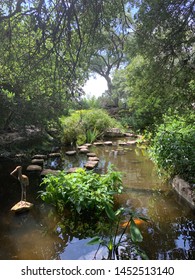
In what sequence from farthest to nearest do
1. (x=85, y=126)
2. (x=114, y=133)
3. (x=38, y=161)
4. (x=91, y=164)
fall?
(x=114, y=133)
(x=85, y=126)
(x=38, y=161)
(x=91, y=164)

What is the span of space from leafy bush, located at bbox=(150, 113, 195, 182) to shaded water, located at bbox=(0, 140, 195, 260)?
0.47 meters

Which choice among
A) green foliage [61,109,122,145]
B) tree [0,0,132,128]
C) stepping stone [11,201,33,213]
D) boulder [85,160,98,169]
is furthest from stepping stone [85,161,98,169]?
tree [0,0,132,128]

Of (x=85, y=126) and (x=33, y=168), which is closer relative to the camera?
(x=33, y=168)

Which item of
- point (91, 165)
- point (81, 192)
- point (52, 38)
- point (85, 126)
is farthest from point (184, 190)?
point (85, 126)

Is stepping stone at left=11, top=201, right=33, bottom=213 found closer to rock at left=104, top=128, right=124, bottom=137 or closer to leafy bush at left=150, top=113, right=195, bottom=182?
leafy bush at left=150, top=113, right=195, bottom=182

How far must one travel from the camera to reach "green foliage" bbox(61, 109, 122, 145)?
11.3 meters

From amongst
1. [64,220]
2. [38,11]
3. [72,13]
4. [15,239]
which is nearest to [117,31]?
[72,13]

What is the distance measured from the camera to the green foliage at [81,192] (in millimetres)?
4035

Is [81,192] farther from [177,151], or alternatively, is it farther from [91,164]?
Result: [91,164]

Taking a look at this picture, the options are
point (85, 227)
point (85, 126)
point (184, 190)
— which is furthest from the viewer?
point (85, 126)

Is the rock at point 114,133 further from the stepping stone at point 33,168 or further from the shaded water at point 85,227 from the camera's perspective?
the shaded water at point 85,227

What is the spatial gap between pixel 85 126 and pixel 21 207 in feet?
26.3

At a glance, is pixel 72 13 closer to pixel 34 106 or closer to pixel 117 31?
pixel 117 31

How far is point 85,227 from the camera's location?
3922 millimetres
